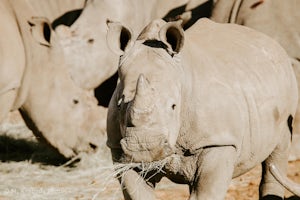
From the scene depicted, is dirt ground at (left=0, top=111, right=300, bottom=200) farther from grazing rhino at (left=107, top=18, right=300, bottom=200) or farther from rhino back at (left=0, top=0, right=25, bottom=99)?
grazing rhino at (left=107, top=18, right=300, bottom=200)

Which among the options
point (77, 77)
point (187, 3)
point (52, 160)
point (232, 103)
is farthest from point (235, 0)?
point (232, 103)

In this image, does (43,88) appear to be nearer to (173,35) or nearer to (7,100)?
(7,100)

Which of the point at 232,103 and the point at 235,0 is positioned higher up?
the point at 232,103

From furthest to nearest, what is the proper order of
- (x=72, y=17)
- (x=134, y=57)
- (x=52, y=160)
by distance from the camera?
(x=72, y=17) < (x=52, y=160) < (x=134, y=57)

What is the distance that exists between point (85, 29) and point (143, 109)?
16.7 feet

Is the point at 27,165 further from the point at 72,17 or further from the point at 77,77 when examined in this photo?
the point at 72,17

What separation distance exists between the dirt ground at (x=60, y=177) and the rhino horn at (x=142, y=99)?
2.06 meters

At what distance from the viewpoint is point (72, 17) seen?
9.45 metres

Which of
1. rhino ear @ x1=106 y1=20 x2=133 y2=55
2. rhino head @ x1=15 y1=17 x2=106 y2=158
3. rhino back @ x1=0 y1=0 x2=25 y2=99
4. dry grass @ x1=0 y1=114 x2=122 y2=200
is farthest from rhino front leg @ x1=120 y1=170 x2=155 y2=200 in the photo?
rhino head @ x1=15 y1=17 x2=106 y2=158

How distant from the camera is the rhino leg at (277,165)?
5.01m

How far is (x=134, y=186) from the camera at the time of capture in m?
3.99

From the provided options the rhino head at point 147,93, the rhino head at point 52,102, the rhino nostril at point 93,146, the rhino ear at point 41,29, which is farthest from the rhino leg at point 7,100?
the rhino head at point 147,93

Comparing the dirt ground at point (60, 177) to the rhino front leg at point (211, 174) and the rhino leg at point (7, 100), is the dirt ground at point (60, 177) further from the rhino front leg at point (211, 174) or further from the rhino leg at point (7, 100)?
the rhino front leg at point (211, 174)

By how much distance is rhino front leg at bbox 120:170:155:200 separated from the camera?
398 cm
